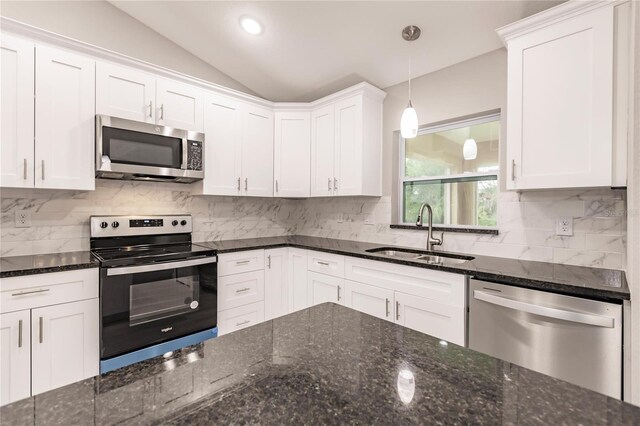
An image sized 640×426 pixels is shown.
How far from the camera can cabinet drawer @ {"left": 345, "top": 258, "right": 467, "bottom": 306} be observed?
1858 mm

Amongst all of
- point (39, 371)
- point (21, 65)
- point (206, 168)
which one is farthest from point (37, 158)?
point (39, 371)

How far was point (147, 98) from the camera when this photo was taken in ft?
8.03

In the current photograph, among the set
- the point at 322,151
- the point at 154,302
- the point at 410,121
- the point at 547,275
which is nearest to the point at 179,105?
the point at 322,151

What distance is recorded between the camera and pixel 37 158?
2.00 metres

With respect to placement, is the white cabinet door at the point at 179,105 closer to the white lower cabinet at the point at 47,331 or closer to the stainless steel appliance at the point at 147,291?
the stainless steel appliance at the point at 147,291

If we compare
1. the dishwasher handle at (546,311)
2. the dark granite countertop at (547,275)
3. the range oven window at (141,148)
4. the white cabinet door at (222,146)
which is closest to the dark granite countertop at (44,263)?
the range oven window at (141,148)

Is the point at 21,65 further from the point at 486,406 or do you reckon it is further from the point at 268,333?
the point at 486,406

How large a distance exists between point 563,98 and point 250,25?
7.63ft

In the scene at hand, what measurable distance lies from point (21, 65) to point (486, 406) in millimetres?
2896

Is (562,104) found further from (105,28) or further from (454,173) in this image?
(105,28)

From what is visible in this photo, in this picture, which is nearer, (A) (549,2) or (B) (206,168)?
(A) (549,2)

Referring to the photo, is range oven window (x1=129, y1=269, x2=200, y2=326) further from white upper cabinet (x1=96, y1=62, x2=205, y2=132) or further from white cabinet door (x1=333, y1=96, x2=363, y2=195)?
white cabinet door (x1=333, y1=96, x2=363, y2=195)

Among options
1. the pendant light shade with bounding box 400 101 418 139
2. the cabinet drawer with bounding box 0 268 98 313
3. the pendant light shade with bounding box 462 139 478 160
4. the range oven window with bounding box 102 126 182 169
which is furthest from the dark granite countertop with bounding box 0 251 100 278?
the pendant light shade with bounding box 462 139 478 160

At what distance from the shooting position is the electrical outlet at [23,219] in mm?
2162
